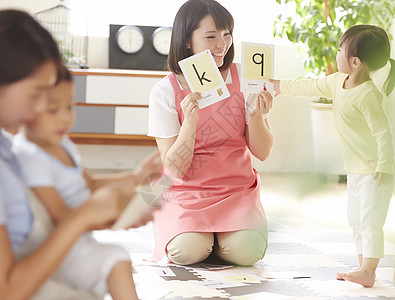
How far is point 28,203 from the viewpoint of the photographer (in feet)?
2.29

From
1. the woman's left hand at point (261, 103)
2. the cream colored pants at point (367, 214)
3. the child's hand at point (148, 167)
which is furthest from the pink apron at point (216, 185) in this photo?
the child's hand at point (148, 167)

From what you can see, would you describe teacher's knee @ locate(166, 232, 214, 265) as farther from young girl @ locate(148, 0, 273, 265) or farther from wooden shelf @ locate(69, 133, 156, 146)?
wooden shelf @ locate(69, 133, 156, 146)

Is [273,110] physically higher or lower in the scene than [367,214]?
lower

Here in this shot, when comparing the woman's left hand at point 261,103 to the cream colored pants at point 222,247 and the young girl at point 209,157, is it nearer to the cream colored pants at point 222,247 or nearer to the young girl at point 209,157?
the young girl at point 209,157

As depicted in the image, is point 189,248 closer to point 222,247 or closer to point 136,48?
point 222,247

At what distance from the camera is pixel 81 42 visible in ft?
13.8

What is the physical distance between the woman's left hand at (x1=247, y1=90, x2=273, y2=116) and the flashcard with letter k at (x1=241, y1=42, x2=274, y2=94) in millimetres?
21

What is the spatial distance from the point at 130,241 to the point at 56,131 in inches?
70.0

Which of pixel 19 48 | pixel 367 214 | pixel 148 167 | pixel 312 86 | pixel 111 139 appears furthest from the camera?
pixel 111 139

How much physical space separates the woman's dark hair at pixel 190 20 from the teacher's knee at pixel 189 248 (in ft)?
1.87

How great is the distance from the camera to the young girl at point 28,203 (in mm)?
644

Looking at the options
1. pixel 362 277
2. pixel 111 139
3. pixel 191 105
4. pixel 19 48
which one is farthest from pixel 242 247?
pixel 111 139

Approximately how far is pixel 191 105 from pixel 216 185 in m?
0.34

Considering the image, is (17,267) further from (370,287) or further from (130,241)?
(130,241)
